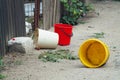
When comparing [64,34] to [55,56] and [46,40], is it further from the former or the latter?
[55,56]

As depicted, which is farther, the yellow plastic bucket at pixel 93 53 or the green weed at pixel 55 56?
the green weed at pixel 55 56

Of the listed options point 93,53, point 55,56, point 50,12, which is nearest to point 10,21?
point 55,56

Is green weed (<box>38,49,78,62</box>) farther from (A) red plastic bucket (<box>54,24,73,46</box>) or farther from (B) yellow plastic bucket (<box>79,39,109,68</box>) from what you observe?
(A) red plastic bucket (<box>54,24,73,46</box>)

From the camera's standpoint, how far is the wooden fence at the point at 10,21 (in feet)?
23.8

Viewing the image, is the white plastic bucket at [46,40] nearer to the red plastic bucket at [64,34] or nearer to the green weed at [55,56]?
the green weed at [55,56]

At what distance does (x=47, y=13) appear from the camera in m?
10.0

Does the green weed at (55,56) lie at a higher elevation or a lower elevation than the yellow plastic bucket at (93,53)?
lower

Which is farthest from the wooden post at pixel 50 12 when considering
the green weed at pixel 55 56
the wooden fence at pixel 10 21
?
the green weed at pixel 55 56

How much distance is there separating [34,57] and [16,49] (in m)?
0.43

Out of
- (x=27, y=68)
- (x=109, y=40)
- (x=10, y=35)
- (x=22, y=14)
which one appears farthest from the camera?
(x=109, y=40)

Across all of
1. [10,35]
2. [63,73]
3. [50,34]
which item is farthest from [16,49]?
[63,73]

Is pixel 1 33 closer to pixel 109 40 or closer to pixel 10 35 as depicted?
pixel 10 35

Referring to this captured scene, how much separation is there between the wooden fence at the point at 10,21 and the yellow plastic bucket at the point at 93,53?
1583mm

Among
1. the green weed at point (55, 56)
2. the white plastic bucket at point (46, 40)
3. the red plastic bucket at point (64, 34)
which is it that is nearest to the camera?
the green weed at point (55, 56)
